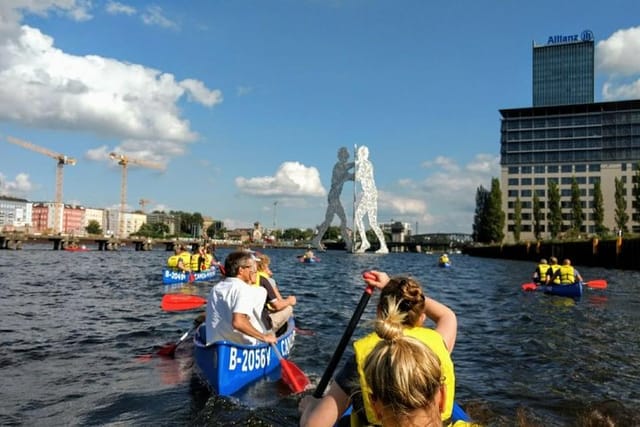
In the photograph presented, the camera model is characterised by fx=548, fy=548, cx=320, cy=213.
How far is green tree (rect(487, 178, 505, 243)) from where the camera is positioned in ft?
364

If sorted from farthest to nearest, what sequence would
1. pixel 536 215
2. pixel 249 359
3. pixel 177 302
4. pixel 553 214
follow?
pixel 536 215
pixel 553 214
pixel 177 302
pixel 249 359

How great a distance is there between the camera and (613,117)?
117062 mm

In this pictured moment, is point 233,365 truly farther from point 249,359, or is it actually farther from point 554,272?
point 554,272

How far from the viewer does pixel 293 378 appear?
27.3 ft

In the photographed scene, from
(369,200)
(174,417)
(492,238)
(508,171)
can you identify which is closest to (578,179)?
(508,171)

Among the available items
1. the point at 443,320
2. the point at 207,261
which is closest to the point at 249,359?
the point at 443,320

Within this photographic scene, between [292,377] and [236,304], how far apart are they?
63.3 inches

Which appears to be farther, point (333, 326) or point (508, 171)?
point (508, 171)

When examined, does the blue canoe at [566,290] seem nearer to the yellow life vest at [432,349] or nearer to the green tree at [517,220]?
the yellow life vest at [432,349]

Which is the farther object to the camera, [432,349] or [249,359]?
[249,359]

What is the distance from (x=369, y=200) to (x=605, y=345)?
9497 centimetres

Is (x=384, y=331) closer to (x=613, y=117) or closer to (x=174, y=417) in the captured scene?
(x=174, y=417)

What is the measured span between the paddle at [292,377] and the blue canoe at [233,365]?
182 millimetres

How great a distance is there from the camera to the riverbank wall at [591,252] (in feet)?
154
